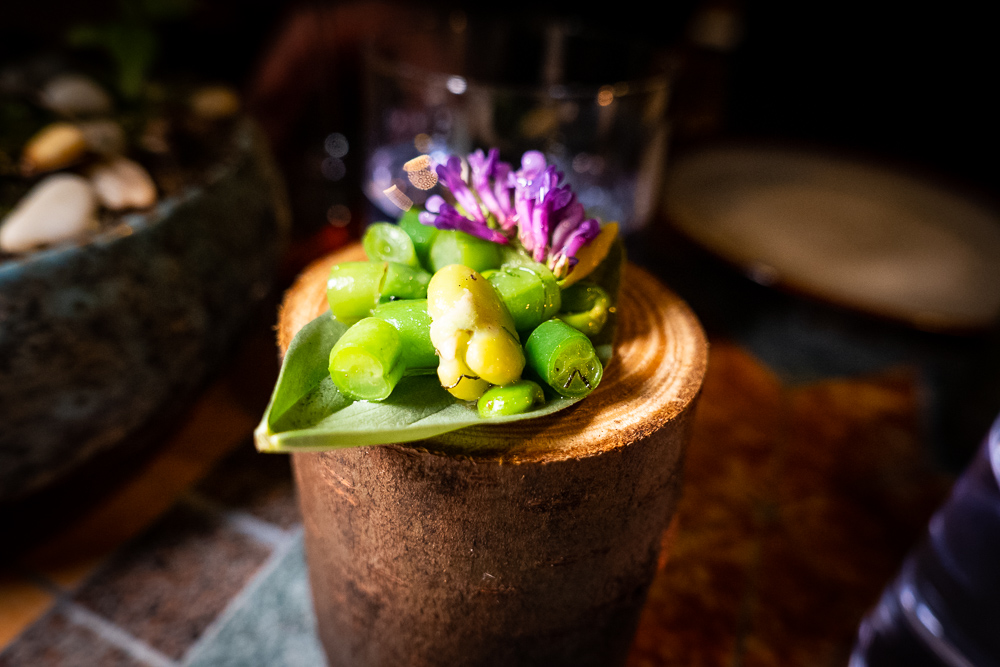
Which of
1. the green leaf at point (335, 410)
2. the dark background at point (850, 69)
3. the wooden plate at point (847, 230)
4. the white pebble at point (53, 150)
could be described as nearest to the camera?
the green leaf at point (335, 410)

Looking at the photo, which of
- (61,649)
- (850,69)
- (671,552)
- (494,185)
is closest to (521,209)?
(494,185)

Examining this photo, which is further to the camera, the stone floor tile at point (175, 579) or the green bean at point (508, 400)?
the stone floor tile at point (175, 579)

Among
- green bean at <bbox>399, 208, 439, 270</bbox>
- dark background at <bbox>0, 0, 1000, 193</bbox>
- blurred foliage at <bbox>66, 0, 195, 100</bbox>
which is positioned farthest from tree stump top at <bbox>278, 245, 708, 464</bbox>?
dark background at <bbox>0, 0, 1000, 193</bbox>

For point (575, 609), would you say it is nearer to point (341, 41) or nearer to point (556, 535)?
point (556, 535)

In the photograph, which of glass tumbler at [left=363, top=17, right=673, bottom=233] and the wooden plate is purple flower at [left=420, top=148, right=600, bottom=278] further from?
the wooden plate

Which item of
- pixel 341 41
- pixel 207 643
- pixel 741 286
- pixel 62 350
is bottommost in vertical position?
pixel 207 643

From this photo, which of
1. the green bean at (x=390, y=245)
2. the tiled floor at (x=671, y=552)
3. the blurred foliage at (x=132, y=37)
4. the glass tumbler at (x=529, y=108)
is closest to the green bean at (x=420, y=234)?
the green bean at (x=390, y=245)

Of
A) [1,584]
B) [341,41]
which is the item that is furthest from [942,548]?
[341,41]

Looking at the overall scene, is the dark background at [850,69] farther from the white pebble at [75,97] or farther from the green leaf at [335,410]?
the green leaf at [335,410]

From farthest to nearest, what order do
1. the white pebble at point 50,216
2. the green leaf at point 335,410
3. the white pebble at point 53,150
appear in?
the white pebble at point 53,150 < the white pebble at point 50,216 < the green leaf at point 335,410
